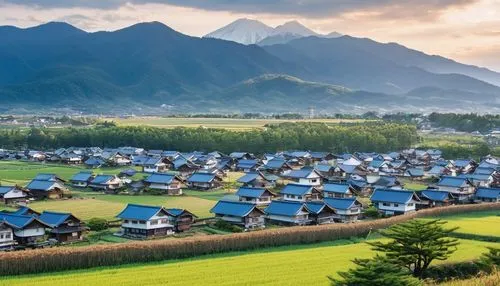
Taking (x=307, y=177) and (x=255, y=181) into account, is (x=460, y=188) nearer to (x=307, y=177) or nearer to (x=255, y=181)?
(x=307, y=177)

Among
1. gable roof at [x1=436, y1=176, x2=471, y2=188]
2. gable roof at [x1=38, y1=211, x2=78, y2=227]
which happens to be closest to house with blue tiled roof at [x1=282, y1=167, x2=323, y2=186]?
gable roof at [x1=436, y1=176, x2=471, y2=188]

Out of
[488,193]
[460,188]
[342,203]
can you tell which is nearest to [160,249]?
[342,203]

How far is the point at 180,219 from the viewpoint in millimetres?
28781

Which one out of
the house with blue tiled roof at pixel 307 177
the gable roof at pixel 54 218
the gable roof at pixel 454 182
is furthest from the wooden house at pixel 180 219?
the gable roof at pixel 454 182

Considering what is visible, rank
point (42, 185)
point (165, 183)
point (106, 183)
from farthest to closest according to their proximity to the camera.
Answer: point (106, 183) → point (165, 183) → point (42, 185)

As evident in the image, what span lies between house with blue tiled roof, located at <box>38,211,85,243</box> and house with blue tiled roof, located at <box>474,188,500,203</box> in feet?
85.4

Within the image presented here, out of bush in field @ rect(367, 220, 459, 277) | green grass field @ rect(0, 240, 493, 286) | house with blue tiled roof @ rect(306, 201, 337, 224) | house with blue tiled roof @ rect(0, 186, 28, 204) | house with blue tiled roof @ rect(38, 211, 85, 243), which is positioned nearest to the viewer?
bush in field @ rect(367, 220, 459, 277)

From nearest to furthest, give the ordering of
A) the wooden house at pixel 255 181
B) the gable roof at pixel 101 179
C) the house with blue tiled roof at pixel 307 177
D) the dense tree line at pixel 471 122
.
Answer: the gable roof at pixel 101 179, the wooden house at pixel 255 181, the house with blue tiled roof at pixel 307 177, the dense tree line at pixel 471 122

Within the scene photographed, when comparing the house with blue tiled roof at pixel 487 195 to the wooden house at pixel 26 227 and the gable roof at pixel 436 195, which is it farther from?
the wooden house at pixel 26 227

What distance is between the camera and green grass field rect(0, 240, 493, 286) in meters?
17.6

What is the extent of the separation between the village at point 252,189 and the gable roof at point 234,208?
2.0 inches

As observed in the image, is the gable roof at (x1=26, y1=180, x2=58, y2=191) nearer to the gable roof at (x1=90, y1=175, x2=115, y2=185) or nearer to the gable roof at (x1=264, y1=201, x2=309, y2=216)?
the gable roof at (x1=90, y1=175, x2=115, y2=185)

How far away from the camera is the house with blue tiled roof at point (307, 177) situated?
4525 centimetres

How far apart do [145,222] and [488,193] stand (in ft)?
77.8
